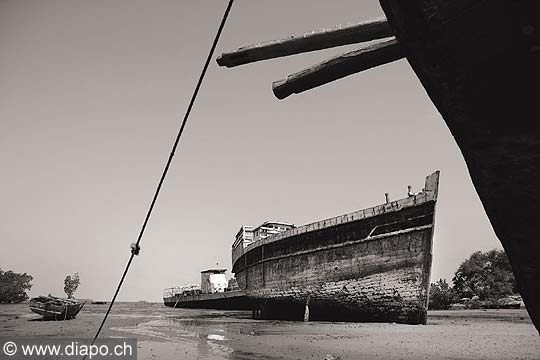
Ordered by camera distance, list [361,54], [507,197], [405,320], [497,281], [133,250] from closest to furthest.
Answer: [507,197] < [361,54] < [133,250] < [405,320] < [497,281]

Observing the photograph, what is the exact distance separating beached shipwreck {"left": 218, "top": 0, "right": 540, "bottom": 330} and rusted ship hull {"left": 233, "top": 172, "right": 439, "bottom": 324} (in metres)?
15.0

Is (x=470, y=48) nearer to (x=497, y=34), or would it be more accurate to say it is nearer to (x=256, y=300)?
(x=497, y=34)

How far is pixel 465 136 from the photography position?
3.62ft

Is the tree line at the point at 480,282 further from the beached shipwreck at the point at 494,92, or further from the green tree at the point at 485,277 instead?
the beached shipwreck at the point at 494,92

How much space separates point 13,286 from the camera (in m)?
98.8

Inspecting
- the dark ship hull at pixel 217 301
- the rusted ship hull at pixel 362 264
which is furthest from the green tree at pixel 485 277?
the rusted ship hull at pixel 362 264

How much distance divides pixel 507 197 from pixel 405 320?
16.2 meters

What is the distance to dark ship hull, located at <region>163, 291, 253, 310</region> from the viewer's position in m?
36.5

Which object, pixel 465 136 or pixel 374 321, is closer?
pixel 465 136

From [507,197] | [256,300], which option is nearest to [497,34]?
[507,197]

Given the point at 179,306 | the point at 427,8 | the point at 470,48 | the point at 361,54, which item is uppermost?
the point at 361,54

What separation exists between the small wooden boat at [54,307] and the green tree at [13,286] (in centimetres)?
8760

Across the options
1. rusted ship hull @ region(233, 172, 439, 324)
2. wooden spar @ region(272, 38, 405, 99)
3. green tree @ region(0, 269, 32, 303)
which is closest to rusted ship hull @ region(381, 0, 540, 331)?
wooden spar @ region(272, 38, 405, 99)

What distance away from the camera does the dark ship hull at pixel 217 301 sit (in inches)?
1436
